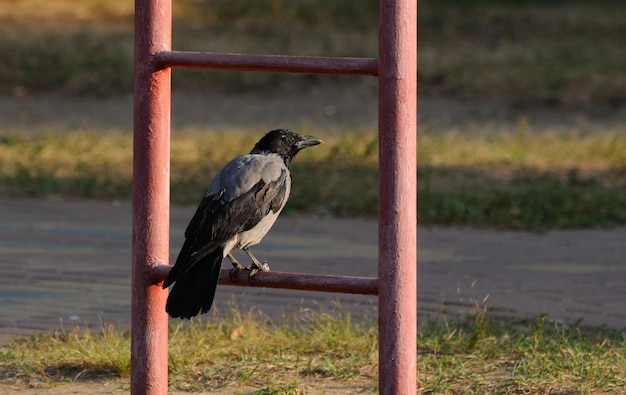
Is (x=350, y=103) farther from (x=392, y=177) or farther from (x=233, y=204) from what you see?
(x=392, y=177)

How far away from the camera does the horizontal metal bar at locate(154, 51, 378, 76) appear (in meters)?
3.45

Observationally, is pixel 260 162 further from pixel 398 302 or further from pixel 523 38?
pixel 523 38

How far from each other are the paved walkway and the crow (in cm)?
146

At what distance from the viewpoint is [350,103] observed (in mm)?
12523

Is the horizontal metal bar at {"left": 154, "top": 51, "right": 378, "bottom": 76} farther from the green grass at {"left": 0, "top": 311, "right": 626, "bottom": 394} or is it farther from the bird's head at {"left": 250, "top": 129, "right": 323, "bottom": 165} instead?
the green grass at {"left": 0, "top": 311, "right": 626, "bottom": 394}

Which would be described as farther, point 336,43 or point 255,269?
point 336,43

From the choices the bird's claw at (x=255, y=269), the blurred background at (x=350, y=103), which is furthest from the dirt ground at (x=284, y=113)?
the bird's claw at (x=255, y=269)

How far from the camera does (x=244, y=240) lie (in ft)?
13.1

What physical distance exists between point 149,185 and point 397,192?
78 cm

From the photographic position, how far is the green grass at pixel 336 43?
12.9m

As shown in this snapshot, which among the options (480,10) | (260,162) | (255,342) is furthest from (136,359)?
(480,10)

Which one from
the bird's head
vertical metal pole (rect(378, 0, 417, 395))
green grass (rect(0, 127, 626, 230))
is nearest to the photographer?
vertical metal pole (rect(378, 0, 417, 395))

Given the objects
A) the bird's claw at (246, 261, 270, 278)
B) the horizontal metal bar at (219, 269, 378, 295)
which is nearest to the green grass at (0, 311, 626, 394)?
the bird's claw at (246, 261, 270, 278)

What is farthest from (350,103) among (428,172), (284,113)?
(428,172)
